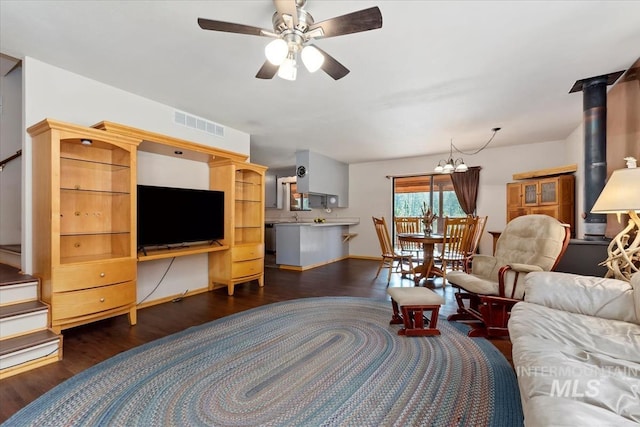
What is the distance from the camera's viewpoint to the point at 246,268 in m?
3.98

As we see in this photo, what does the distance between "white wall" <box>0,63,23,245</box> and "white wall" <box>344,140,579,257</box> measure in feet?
19.8

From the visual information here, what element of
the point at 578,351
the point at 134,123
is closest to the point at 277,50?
the point at 578,351

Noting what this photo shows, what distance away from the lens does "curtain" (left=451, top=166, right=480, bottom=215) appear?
5.80 meters

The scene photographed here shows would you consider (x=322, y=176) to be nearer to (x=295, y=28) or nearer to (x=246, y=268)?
(x=246, y=268)

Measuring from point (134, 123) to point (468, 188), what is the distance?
19.7 feet

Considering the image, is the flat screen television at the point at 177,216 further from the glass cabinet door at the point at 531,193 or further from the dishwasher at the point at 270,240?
the glass cabinet door at the point at 531,193

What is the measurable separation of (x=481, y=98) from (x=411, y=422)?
334 centimetres

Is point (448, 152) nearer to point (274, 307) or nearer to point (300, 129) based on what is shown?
point (300, 129)

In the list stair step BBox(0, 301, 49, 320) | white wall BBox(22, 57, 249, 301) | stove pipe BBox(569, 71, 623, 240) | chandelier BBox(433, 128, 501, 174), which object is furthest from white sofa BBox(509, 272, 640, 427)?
white wall BBox(22, 57, 249, 301)

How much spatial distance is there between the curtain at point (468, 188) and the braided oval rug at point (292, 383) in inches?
155

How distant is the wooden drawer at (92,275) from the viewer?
2.21m

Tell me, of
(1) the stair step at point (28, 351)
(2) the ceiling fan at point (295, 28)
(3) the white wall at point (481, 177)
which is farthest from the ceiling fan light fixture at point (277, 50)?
(3) the white wall at point (481, 177)

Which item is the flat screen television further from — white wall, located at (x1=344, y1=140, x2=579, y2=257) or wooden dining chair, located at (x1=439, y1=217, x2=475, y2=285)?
white wall, located at (x1=344, y1=140, x2=579, y2=257)

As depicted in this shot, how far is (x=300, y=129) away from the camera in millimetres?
4410
